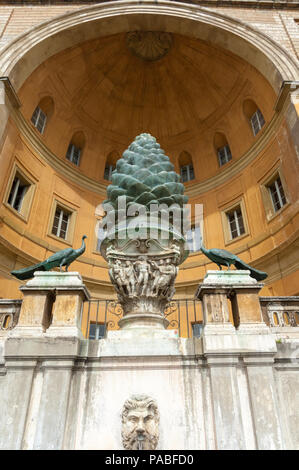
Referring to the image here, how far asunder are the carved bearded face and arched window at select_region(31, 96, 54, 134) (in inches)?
580

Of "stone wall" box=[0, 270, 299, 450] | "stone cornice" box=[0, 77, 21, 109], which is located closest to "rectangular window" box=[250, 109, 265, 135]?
"stone cornice" box=[0, 77, 21, 109]

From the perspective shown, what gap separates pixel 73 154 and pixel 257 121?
10.1m

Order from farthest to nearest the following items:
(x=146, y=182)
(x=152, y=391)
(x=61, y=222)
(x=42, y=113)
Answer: (x=42, y=113) → (x=61, y=222) → (x=146, y=182) → (x=152, y=391)

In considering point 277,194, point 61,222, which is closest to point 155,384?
point 277,194

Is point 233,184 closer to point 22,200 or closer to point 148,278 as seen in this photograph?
point 22,200

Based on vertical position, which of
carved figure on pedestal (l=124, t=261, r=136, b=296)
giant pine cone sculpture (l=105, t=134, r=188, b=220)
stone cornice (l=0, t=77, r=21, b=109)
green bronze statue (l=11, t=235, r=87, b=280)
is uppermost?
stone cornice (l=0, t=77, r=21, b=109)

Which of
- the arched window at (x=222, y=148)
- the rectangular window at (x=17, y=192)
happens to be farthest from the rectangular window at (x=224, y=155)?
the rectangular window at (x=17, y=192)

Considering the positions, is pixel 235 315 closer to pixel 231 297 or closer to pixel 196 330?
pixel 231 297

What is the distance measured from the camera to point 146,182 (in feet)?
16.0

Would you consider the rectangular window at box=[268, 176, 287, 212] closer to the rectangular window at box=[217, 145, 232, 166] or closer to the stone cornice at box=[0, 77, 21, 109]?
the rectangular window at box=[217, 145, 232, 166]

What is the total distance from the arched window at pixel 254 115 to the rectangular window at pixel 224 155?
6.22 feet

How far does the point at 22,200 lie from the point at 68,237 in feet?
8.95

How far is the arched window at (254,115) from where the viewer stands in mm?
15095

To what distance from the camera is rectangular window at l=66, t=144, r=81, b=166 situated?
16.8 metres
